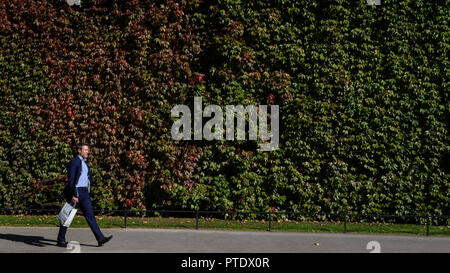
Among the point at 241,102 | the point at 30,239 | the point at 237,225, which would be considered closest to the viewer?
the point at 30,239

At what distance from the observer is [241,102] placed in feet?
36.4

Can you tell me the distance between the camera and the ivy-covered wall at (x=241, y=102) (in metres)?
10.8

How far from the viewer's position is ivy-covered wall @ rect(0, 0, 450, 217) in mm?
10844

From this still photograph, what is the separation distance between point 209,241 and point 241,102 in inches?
170

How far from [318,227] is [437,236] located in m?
2.51

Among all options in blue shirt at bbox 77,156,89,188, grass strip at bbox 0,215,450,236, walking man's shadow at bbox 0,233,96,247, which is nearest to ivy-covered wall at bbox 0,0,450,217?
grass strip at bbox 0,215,450,236

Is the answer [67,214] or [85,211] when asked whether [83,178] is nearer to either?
[85,211]

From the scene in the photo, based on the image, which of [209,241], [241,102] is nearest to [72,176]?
[209,241]

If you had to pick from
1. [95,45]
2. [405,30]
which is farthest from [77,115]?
[405,30]

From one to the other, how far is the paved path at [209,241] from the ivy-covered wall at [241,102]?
7.35 ft

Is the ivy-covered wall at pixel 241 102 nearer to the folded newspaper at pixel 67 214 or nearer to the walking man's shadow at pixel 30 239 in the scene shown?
the walking man's shadow at pixel 30 239

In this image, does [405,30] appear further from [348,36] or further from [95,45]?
[95,45]

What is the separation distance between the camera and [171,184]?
11109 millimetres

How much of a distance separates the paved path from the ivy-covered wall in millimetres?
2240
